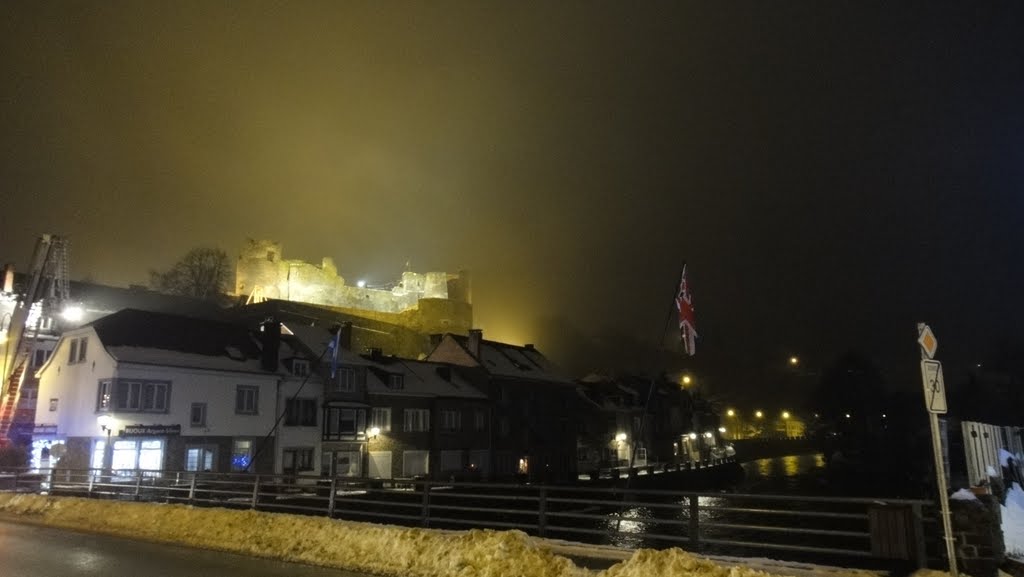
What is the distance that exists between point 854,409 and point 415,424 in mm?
78793

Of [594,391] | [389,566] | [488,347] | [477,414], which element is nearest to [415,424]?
[477,414]

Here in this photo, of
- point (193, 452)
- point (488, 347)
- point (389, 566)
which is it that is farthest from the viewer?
point (488, 347)

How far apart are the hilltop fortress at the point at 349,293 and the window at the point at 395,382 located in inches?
1954

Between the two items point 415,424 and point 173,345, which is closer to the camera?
point 173,345

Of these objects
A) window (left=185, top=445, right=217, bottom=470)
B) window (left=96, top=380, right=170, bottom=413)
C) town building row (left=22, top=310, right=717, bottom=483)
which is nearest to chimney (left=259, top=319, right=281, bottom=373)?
town building row (left=22, top=310, right=717, bottom=483)

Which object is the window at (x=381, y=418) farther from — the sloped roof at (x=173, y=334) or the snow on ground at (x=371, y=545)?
the snow on ground at (x=371, y=545)

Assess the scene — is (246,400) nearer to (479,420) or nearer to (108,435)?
(108,435)

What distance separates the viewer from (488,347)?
67.2m

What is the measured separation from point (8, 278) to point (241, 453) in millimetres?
36688

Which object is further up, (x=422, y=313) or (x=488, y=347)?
(x=422, y=313)

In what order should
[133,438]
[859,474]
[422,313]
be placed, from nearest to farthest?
[133,438] < [859,474] < [422,313]

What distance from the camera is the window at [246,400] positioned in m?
42.5

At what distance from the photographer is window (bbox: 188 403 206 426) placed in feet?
131

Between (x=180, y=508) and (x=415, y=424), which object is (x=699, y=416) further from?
(x=180, y=508)
